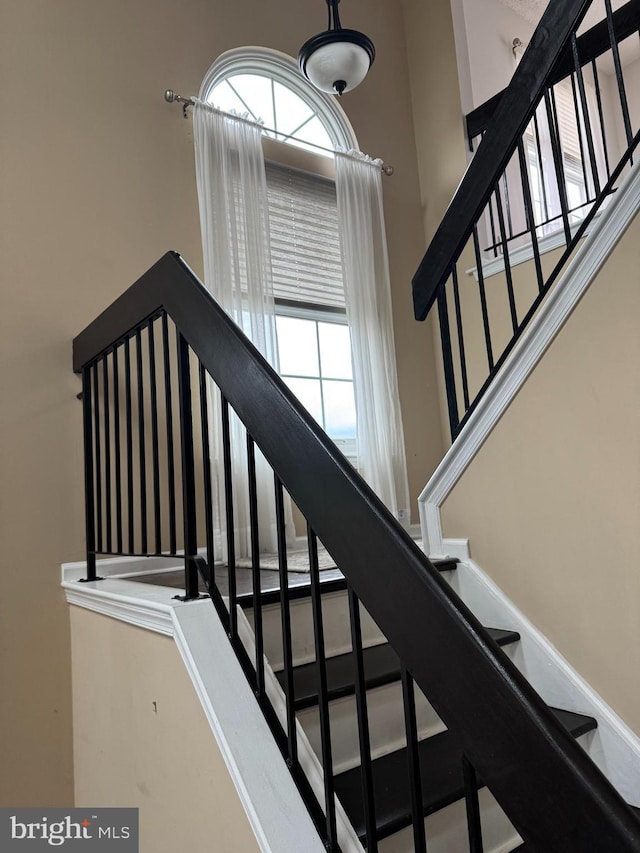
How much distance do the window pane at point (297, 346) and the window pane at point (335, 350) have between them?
48 mm

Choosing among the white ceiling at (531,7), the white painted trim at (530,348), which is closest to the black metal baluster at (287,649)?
the white painted trim at (530,348)

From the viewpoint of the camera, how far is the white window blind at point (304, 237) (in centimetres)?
336

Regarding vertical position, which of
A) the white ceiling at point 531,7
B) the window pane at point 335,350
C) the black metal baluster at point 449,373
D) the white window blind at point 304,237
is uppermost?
the white ceiling at point 531,7

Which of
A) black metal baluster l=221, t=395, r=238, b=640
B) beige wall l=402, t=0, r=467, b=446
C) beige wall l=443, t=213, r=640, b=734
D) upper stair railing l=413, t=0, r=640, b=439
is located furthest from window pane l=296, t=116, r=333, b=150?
black metal baluster l=221, t=395, r=238, b=640

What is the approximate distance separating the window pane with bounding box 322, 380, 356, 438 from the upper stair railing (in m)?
0.65

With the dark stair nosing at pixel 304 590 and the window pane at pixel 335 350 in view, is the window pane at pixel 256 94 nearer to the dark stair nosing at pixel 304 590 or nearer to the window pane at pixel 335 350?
the window pane at pixel 335 350

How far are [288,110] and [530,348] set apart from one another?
2404mm

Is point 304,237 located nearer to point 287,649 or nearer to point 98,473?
point 98,473

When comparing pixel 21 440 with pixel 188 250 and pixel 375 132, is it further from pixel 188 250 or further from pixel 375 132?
pixel 375 132

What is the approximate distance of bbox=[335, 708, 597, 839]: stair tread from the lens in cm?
126

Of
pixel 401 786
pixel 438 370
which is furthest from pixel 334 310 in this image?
pixel 401 786

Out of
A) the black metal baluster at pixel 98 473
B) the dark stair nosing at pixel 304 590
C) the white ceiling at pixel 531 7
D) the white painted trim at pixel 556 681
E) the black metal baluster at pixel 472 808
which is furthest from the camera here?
the white ceiling at pixel 531 7

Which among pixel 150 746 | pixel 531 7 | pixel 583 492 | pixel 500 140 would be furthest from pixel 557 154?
pixel 531 7

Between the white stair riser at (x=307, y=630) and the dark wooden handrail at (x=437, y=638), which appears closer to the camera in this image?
the dark wooden handrail at (x=437, y=638)
